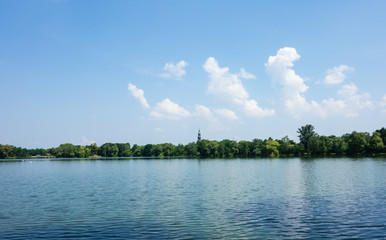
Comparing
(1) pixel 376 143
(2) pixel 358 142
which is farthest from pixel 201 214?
(2) pixel 358 142

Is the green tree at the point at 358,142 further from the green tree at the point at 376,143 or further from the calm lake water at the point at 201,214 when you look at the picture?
the calm lake water at the point at 201,214

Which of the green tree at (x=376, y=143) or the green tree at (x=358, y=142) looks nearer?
the green tree at (x=376, y=143)

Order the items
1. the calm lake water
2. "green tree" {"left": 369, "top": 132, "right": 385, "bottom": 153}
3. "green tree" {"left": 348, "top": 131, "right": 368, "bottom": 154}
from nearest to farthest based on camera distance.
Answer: the calm lake water → "green tree" {"left": 369, "top": 132, "right": 385, "bottom": 153} → "green tree" {"left": 348, "top": 131, "right": 368, "bottom": 154}

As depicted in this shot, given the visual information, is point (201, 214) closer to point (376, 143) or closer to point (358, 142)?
point (376, 143)

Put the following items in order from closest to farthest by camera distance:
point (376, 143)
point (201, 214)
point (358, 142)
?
point (201, 214)
point (376, 143)
point (358, 142)

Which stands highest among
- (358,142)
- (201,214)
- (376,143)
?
(358,142)

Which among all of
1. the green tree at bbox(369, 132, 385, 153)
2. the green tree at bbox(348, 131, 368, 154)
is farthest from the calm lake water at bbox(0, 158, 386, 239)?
the green tree at bbox(348, 131, 368, 154)

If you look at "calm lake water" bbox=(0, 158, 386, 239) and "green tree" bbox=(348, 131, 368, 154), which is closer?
"calm lake water" bbox=(0, 158, 386, 239)

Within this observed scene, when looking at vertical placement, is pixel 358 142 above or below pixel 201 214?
above

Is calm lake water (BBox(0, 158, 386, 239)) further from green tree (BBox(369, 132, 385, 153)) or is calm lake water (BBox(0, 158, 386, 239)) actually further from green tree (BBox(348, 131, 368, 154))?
green tree (BBox(348, 131, 368, 154))

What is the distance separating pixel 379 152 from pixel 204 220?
19213 cm

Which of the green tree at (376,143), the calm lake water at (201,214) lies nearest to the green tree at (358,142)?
the green tree at (376,143)

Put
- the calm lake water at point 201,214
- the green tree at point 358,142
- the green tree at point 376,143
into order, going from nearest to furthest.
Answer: the calm lake water at point 201,214
the green tree at point 376,143
the green tree at point 358,142

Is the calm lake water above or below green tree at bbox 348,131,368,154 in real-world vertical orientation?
below
